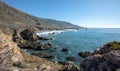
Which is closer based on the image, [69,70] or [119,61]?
[119,61]

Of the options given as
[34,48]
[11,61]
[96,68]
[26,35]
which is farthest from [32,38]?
[96,68]

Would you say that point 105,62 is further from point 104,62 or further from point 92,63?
point 92,63

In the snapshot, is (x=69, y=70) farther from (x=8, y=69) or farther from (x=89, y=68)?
(x=8, y=69)

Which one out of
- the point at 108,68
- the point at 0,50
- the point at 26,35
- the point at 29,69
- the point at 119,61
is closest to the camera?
the point at 119,61

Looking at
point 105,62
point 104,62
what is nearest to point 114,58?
point 105,62

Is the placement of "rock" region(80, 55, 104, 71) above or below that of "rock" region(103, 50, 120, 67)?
below

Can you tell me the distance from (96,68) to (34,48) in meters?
41.7

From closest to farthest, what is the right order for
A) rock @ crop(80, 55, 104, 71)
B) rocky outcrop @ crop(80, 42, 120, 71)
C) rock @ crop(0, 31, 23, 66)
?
rocky outcrop @ crop(80, 42, 120, 71) → rock @ crop(80, 55, 104, 71) → rock @ crop(0, 31, 23, 66)

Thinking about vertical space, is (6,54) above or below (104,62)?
below

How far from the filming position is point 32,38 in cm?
8275

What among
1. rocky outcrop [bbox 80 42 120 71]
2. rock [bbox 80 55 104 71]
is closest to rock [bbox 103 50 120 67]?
rocky outcrop [bbox 80 42 120 71]

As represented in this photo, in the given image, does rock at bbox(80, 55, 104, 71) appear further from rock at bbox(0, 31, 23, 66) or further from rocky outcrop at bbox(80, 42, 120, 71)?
rock at bbox(0, 31, 23, 66)

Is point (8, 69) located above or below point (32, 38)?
above

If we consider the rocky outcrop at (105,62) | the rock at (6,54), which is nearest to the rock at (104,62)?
the rocky outcrop at (105,62)
